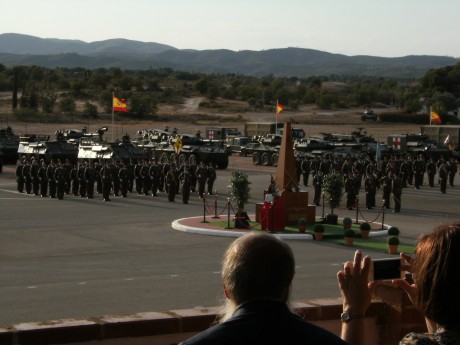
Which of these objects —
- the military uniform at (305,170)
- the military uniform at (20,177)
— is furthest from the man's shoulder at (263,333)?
the military uniform at (305,170)

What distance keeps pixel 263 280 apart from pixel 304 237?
17206 millimetres

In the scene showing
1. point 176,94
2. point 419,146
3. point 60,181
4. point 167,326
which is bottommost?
point 60,181

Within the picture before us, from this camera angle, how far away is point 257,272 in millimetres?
3451

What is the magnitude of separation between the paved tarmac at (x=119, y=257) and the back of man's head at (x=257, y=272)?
8242 mm

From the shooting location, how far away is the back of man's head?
3.44 metres

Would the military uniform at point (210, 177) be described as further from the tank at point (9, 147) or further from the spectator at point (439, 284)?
the spectator at point (439, 284)

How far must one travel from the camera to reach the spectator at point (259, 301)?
3293 mm

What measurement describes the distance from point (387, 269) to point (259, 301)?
108 centimetres

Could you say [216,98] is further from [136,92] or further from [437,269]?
[437,269]

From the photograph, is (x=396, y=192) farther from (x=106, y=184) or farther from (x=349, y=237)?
(x=106, y=184)

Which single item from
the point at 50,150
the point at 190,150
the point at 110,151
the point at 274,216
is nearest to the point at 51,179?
the point at 110,151

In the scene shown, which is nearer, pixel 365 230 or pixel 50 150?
pixel 365 230

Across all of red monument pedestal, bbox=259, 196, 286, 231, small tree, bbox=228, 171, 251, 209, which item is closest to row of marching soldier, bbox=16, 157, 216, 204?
small tree, bbox=228, 171, 251, 209

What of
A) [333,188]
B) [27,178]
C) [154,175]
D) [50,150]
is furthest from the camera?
[50,150]
